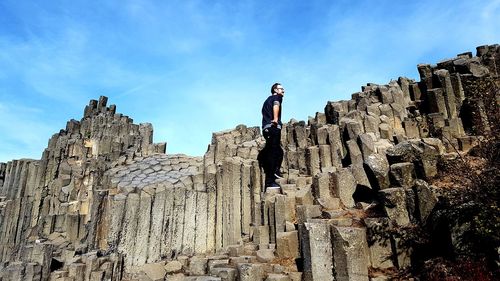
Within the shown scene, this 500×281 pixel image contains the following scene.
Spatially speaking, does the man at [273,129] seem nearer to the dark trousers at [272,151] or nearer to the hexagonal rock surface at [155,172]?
the dark trousers at [272,151]

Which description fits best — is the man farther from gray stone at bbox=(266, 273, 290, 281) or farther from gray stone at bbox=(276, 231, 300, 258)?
gray stone at bbox=(266, 273, 290, 281)

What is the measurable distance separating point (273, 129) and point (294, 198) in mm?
2251

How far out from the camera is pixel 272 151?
11.3m

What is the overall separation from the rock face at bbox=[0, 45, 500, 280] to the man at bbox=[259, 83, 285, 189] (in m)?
0.55

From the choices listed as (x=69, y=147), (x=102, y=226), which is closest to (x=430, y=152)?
(x=102, y=226)

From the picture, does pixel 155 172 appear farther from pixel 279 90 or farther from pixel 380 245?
pixel 380 245

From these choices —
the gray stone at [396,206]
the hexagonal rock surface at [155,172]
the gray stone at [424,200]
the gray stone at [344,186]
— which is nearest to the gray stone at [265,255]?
the gray stone at [344,186]

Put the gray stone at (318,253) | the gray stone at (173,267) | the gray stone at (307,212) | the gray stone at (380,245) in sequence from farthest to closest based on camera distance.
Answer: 1. the gray stone at (173,267)
2. the gray stone at (307,212)
3. the gray stone at (380,245)
4. the gray stone at (318,253)

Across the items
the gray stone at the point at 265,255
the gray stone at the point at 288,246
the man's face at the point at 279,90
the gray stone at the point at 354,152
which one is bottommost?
the gray stone at the point at 265,255

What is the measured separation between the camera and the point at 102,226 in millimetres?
13570

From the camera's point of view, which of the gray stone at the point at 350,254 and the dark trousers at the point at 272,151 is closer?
the gray stone at the point at 350,254

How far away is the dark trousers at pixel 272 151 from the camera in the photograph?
35.8 feet

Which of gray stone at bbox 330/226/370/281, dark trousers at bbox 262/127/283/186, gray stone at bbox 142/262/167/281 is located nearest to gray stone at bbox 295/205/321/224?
gray stone at bbox 330/226/370/281

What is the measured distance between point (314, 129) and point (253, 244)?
5641 millimetres
